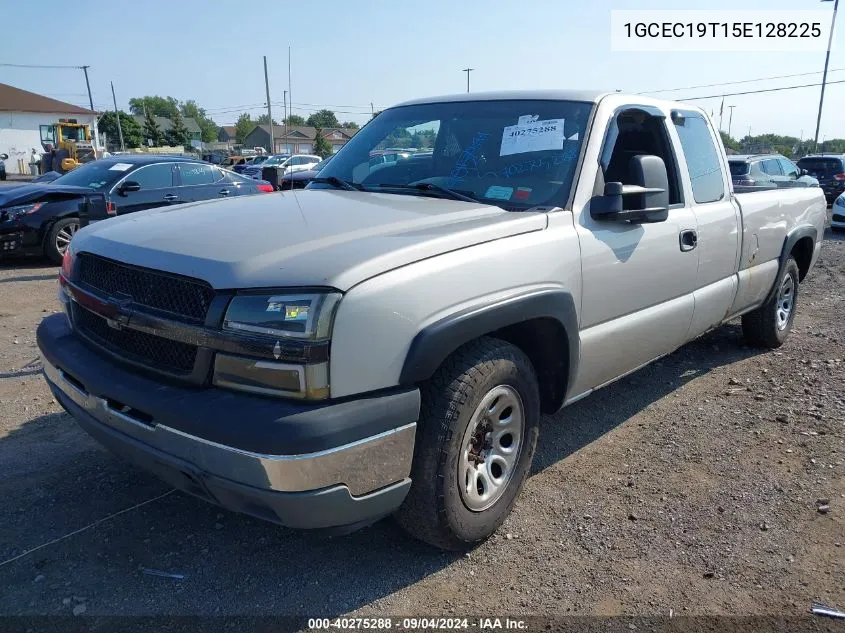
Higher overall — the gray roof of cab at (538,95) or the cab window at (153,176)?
the gray roof of cab at (538,95)

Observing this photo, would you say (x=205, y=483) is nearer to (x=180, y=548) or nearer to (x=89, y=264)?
(x=180, y=548)

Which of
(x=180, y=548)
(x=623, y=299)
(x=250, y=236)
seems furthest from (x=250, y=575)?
(x=623, y=299)

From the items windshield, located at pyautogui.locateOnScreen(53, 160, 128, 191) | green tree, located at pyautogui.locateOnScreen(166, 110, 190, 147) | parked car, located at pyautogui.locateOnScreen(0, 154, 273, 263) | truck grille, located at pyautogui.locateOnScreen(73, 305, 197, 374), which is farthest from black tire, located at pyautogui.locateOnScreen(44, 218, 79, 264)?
green tree, located at pyautogui.locateOnScreen(166, 110, 190, 147)

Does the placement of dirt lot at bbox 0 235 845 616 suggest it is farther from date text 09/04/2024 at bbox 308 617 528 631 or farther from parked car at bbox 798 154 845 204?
parked car at bbox 798 154 845 204

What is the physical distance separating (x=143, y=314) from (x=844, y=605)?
9.54 ft

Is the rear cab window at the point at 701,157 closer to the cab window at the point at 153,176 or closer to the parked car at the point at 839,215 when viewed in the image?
the cab window at the point at 153,176

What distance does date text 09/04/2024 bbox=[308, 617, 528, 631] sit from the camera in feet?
8.26

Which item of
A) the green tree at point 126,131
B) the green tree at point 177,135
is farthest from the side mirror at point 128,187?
the green tree at point 177,135

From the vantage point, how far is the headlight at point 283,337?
2209 millimetres

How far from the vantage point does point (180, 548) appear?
297cm

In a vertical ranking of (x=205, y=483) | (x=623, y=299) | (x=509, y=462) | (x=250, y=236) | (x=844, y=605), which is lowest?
(x=844, y=605)

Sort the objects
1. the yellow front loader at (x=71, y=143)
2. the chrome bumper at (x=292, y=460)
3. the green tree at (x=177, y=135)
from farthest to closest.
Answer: the green tree at (x=177, y=135)
the yellow front loader at (x=71, y=143)
the chrome bumper at (x=292, y=460)

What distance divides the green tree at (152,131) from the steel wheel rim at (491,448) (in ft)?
277

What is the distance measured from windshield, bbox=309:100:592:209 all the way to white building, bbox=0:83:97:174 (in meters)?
48.5
